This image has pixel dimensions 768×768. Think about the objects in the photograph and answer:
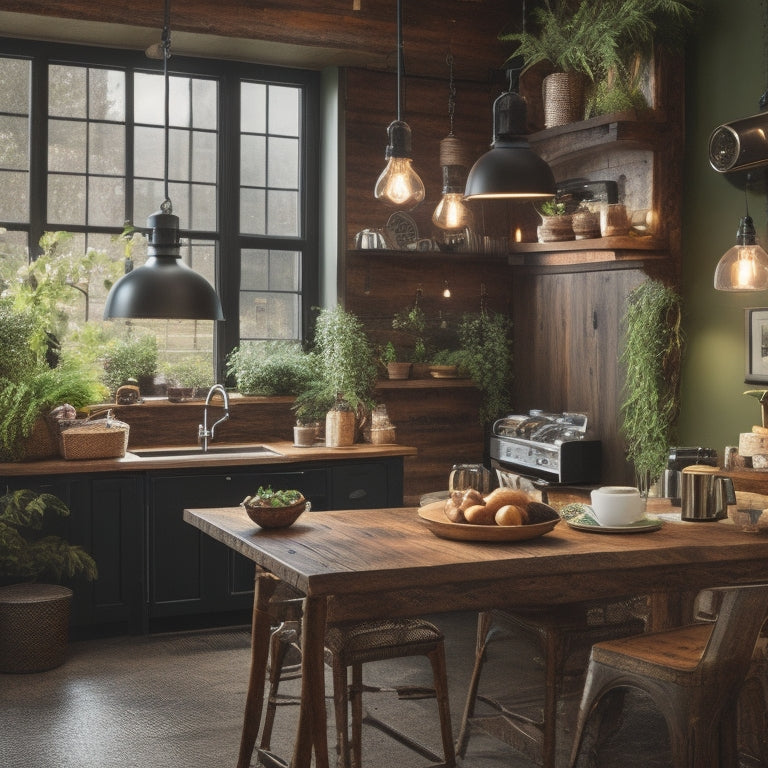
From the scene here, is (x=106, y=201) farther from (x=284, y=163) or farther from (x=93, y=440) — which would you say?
(x=93, y=440)

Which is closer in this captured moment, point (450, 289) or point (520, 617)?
point (520, 617)

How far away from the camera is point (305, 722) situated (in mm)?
3174

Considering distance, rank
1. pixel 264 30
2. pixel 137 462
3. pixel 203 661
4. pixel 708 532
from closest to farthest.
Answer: pixel 708 532 → pixel 203 661 → pixel 137 462 → pixel 264 30

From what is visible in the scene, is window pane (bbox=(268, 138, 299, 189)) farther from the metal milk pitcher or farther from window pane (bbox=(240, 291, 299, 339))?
the metal milk pitcher

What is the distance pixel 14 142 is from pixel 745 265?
13.6 ft

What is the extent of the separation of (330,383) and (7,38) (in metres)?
2.73

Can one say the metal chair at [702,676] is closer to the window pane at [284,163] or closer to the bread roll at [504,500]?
the bread roll at [504,500]

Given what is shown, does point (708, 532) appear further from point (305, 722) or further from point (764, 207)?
point (764, 207)

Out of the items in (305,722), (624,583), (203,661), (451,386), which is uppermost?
(451,386)

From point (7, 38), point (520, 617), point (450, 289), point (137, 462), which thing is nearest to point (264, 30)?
point (7, 38)

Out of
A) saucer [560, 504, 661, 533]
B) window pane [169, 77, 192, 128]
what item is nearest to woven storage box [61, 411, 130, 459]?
window pane [169, 77, 192, 128]

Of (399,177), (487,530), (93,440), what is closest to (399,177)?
(399,177)

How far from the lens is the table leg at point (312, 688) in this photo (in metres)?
3.05

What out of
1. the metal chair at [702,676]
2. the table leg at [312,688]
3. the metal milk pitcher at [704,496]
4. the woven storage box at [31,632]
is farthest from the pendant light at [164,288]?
the metal chair at [702,676]
